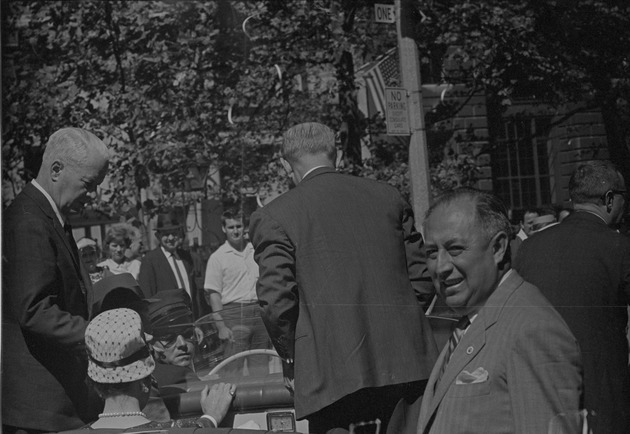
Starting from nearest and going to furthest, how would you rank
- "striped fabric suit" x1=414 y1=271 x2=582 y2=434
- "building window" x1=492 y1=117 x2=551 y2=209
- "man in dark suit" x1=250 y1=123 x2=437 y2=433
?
"striped fabric suit" x1=414 y1=271 x2=582 y2=434 < "building window" x1=492 y1=117 x2=551 y2=209 < "man in dark suit" x1=250 y1=123 x2=437 y2=433

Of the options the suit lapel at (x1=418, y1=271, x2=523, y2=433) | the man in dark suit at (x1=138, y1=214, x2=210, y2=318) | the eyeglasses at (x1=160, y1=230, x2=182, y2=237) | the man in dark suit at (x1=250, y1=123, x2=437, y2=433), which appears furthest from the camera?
the eyeglasses at (x1=160, y1=230, x2=182, y2=237)

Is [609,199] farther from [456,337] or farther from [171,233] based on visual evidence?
[171,233]

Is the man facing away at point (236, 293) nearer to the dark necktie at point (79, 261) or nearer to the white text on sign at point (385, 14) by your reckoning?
the dark necktie at point (79, 261)

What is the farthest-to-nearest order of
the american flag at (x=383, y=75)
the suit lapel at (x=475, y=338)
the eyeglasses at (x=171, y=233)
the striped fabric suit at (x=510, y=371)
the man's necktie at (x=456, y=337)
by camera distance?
the eyeglasses at (x=171, y=233), the american flag at (x=383, y=75), the man's necktie at (x=456, y=337), the suit lapel at (x=475, y=338), the striped fabric suit at (x=510, y=371)

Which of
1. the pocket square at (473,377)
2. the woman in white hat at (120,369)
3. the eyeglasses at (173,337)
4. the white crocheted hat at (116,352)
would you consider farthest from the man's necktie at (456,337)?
the eyeglasses at (173,337)

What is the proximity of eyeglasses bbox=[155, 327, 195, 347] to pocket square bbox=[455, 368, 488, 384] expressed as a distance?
145cm

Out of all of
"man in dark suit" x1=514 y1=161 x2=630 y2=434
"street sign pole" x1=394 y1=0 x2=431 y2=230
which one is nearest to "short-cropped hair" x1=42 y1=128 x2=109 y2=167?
"street sign pole" x1=394 y1=0 x2=431 y2=230

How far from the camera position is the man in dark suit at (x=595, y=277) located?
2527mm

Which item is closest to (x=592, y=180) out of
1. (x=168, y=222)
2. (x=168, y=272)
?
(x=168, y=272)

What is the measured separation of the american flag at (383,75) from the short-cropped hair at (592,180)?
0.68m

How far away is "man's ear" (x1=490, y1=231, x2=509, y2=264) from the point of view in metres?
1.94

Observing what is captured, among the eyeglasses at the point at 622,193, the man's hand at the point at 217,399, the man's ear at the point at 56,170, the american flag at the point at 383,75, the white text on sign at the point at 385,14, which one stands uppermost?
the white text on sign at the point at 385,14

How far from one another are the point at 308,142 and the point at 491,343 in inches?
46.7

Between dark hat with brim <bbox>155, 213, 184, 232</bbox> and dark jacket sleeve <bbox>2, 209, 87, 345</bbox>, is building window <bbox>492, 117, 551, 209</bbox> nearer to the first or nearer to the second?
dark jacket sleeve <bbox>2, 209, 87, 345</bbox>
